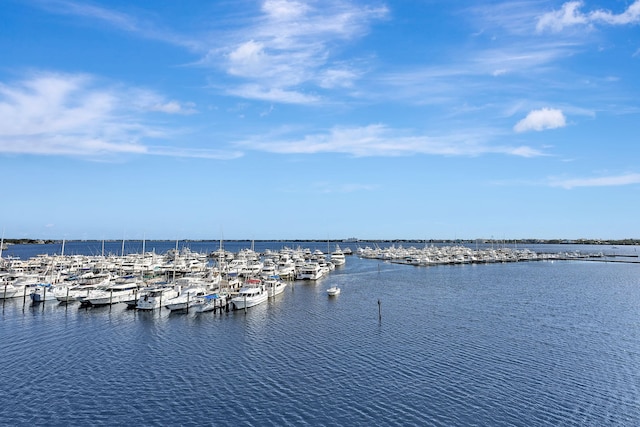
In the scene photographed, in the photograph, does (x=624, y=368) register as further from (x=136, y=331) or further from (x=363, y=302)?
(x=136, y=331)

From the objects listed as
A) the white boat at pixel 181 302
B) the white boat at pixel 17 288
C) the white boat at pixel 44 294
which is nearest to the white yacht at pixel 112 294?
the white boat at pixel 44 294

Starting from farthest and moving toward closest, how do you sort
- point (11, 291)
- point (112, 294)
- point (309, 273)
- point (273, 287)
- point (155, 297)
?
point (309, 273), point (273, 287), point (11, 291), point (112, 294), point (155, 297)

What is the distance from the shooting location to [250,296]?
57312 mm

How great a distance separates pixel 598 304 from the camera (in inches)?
2331

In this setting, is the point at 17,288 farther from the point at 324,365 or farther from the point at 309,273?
the point at 324,365

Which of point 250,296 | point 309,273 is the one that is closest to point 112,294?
point 250,296

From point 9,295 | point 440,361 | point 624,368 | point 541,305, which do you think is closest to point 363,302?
point 541,305

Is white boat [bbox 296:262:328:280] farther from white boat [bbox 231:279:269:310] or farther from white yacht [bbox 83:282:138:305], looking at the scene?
white yacht [bbox 83:282:138:305]

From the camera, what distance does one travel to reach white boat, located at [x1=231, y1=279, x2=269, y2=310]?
177 ft

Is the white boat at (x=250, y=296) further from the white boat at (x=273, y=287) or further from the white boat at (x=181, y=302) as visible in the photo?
the white boat at (x=181, y=302)

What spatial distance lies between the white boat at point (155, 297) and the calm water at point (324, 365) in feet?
6.14

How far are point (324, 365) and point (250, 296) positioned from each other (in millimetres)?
26557

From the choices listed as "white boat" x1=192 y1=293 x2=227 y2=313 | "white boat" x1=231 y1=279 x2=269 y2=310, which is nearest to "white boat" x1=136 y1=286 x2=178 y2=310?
"white boat" x1=192 y1=293 x2=227 y2=313

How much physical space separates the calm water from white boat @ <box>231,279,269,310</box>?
1817mm
